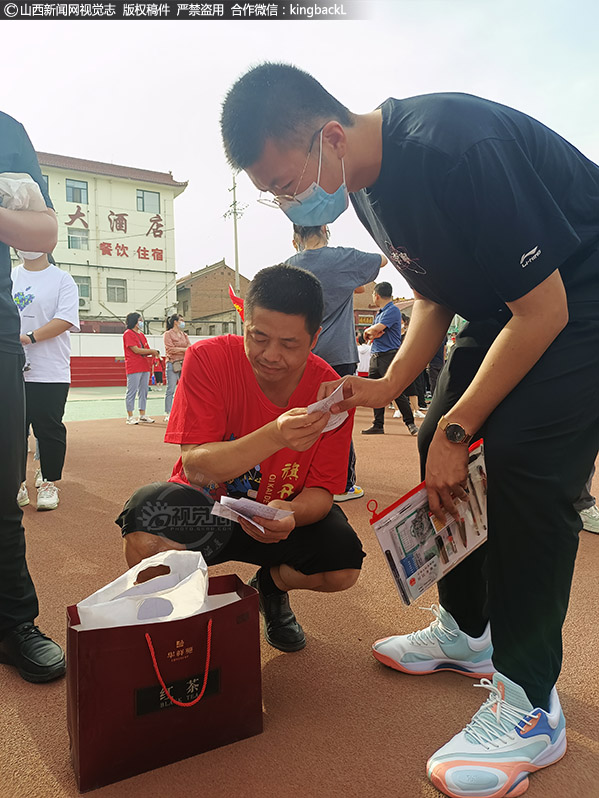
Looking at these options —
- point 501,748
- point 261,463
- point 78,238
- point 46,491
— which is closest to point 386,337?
point 46,491

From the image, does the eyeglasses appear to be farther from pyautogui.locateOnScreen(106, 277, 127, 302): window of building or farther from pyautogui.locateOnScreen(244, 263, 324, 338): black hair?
pyautogui.locateOnScreen(106, 277, 127, 302): window of building

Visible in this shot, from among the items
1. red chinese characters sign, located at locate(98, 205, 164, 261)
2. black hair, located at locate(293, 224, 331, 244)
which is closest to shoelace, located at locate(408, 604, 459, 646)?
black hair, located at locate(293, 224, 331, 244)

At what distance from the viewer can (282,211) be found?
1.47 meters

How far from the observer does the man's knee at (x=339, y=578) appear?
179cm

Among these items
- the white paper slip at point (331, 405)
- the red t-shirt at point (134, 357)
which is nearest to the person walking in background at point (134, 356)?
the red t-shirt at point (134, 357)

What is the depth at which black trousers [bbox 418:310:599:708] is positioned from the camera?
1241 mm

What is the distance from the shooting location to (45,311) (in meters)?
3.49

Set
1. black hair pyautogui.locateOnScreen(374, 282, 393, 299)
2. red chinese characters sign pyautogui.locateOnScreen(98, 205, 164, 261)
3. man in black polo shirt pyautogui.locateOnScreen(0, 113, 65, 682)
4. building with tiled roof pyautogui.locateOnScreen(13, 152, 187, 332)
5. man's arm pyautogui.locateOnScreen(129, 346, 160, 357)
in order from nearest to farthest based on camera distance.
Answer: man in black polo shirt pyautogui.locateOnScreen(0, 113, 65, 682) < black hair pyautogui.locateOnScreen(374, 282, 393, 299) < man's arm pyautogui.locateOnScreen(129, 346, 160, 357) < building with tiled roof pyautogui.locateOnScreen(13, 152, 187, 332) < red chinese characters sign pyautogui.locateOnScreen(98, 205, 164, 261)

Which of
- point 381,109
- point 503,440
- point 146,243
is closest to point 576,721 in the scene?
point 503,440

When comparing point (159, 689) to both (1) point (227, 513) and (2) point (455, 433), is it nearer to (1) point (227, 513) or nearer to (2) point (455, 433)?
(1) point (227, 513)

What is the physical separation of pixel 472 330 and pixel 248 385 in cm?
71

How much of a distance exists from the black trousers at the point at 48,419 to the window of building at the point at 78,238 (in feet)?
87.2

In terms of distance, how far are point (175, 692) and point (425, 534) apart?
0.74 m

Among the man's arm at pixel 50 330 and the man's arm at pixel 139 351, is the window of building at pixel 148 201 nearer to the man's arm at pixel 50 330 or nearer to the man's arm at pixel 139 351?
the man's arm at pixel 139 351
